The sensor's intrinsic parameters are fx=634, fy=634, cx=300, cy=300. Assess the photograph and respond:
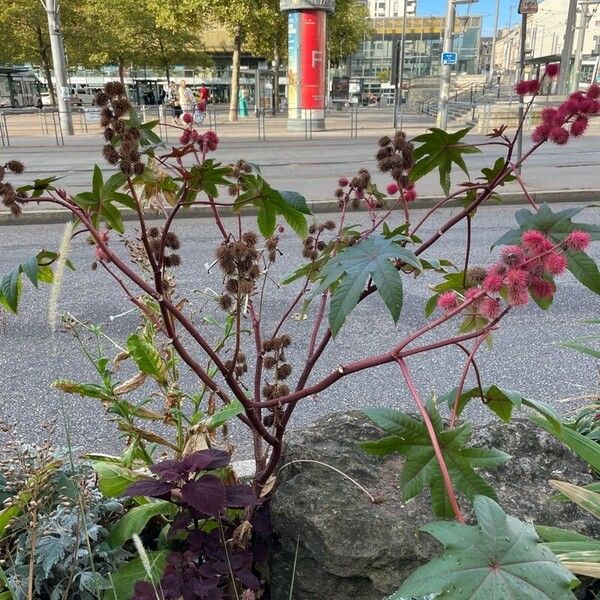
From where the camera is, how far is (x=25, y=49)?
34.2m

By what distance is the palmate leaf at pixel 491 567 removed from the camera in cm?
79

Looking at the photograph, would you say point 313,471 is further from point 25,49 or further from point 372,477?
point 25,49

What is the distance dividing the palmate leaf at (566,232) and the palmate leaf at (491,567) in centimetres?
55

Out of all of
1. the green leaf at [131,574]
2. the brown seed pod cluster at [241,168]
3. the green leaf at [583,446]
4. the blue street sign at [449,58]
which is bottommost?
the green leaf at [131,574]

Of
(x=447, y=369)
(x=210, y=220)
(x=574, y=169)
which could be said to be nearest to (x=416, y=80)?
(x=574, y=169)

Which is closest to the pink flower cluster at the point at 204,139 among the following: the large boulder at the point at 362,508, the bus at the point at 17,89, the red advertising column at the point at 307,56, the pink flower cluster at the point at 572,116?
the pink flower cluster at the point at 572,116

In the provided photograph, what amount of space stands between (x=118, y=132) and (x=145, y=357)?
0.66m

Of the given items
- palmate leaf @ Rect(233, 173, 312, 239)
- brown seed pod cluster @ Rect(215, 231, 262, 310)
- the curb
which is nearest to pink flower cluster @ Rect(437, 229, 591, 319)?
brown seed pod cluster @ Rect(215, 231, 262, 310)

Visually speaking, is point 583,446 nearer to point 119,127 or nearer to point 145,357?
point 145,357

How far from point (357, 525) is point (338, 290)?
2.41ft

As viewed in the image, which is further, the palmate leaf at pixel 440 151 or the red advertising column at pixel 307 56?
the red advertising column at pixel 307 56

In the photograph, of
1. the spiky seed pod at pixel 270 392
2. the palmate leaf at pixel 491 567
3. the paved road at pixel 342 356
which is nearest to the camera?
the palmate leaf at pixel 491 567

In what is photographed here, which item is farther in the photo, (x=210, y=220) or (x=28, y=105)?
(x=28, y=105)

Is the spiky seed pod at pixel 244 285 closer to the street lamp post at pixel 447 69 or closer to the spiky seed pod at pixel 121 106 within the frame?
the spiky seed pod at pixel 121 106
